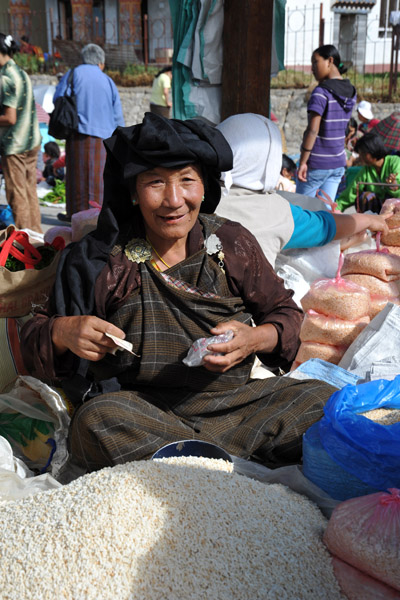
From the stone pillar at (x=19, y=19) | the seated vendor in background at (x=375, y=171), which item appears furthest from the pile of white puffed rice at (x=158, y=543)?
the stone pillar at (x=19, y=19)

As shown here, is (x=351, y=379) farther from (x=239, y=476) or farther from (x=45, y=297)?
(x=45, y=297)

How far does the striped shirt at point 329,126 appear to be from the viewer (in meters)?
5.40

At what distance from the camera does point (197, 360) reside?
6.35 feet

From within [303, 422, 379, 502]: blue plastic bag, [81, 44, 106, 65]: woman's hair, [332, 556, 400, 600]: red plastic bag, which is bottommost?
[332, 556, 400, 600]: red plastic bag

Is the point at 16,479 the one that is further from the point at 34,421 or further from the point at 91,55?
the point at 91,55

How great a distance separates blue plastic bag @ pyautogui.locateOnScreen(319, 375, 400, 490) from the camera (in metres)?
1.67

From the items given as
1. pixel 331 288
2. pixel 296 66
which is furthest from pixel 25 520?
pixel 296 66

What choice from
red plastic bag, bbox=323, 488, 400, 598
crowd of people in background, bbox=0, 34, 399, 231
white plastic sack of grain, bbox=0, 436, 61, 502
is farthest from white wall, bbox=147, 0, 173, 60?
red plastic bag, bbox=323, 488, 400, 598

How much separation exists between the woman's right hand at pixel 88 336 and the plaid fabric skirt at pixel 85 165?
4010mm

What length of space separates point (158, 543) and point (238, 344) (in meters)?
0.68

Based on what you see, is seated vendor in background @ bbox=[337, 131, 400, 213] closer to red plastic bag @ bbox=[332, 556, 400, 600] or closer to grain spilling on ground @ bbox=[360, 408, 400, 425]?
grain spilling on ground @ bbox=[360, 408, 400, 425]

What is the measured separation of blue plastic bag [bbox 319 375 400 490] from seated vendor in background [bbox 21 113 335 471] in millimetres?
316

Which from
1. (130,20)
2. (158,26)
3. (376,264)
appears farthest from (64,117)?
(130,20)

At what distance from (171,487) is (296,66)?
1759 centimetres
